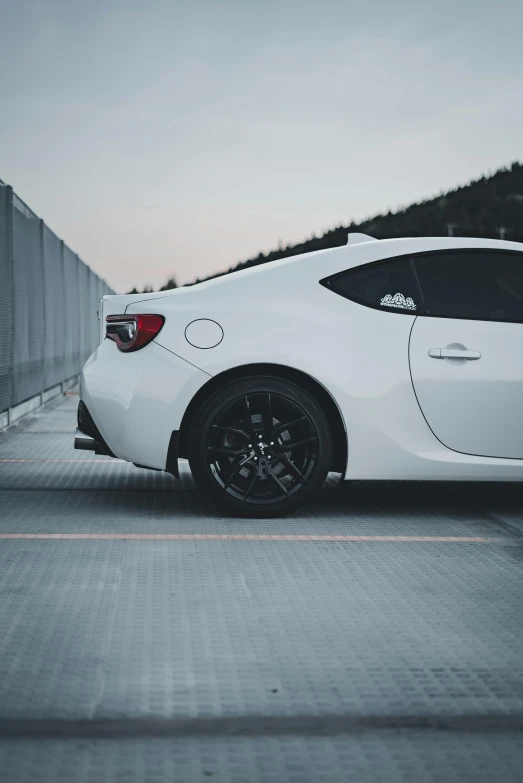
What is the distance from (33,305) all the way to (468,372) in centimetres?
872

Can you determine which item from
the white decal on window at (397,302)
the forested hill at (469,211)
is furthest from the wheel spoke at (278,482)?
the forested hill at (469,211)

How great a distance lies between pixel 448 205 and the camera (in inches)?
5463

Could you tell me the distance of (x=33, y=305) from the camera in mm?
13375

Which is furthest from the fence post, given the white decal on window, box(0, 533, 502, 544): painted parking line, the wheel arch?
the white decal on window

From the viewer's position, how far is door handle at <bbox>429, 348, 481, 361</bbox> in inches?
224

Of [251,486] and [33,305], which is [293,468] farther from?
[33,305]

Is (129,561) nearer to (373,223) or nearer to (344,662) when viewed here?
(344,662)

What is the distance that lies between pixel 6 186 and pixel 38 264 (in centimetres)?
285

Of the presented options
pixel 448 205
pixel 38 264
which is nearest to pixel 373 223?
pixel 448 205

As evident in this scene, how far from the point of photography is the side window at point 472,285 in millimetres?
5844

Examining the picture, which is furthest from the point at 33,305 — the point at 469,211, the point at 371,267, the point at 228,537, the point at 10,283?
the point at 469,211

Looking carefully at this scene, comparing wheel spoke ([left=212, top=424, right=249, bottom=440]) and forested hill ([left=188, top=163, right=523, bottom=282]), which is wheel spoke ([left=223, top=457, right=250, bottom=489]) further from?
forested hill ([left=188, top=163, right=523, bottom=282])

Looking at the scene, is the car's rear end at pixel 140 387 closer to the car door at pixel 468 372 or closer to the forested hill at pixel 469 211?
the car door at pixel 468 372

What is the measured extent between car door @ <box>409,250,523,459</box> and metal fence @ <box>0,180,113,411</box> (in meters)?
5.89
